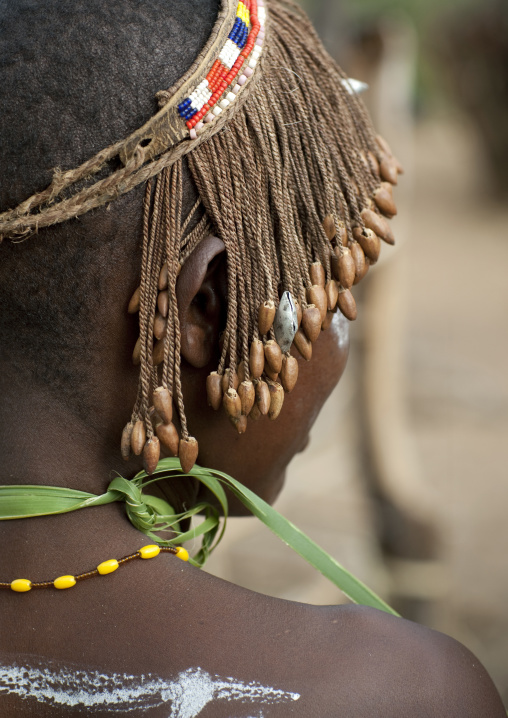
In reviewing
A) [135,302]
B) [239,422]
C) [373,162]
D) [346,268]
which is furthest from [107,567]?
[373,162]

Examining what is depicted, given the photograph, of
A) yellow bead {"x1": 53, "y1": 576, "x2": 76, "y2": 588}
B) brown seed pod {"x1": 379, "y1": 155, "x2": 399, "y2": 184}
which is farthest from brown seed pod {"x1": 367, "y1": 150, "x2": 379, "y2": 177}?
yellow bead {"x1": 53, "y1": 576, "x2": 76, "y2": 588}

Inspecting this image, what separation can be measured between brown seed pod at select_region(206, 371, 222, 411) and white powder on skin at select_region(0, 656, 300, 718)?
42 cm

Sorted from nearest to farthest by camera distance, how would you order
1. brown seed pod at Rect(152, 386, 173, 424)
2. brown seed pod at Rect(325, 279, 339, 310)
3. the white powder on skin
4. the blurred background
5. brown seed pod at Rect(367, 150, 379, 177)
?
1. the white powder on skin
2. brown seed pod at Rect(152, 386, 173, 424)
3. brown seed pod at Rect(325, 279, 339, 310)
4. brown seed pod at Rect(367, 150, 379, 177)
5. the blurred background

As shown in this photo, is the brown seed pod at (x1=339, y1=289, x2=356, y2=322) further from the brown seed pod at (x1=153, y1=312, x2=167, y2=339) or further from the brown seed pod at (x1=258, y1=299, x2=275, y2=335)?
the brown seed pod at (x1=153, y1=312, x2=167, y2=339)

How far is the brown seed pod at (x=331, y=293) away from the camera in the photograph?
134 centimetres

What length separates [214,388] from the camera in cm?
128

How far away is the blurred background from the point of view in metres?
3.70

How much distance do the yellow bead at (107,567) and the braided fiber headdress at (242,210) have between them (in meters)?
0.16

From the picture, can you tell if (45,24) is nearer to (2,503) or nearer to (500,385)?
(2,503)

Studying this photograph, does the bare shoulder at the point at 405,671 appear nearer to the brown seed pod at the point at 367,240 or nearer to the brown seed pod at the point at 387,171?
the brown seed pod at the point at 367,240

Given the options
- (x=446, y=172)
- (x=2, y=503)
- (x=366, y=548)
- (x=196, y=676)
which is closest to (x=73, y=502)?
(x=2, y=503)

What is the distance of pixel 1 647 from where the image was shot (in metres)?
1.17

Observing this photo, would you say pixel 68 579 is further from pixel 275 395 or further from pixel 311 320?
pixel 311 320

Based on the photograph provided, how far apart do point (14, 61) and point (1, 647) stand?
2.97 ft
